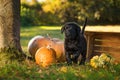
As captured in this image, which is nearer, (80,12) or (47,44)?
(47,44)

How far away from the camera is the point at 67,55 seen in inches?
314

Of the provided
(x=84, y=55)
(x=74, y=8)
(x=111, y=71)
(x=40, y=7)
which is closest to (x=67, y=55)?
(x=84, y=55)

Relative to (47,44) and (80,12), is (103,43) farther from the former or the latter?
(80,12)

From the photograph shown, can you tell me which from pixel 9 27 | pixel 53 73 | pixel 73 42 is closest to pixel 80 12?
pixel 9 27

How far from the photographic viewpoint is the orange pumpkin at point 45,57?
26.6ft

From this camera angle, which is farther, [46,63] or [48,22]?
[48,22]

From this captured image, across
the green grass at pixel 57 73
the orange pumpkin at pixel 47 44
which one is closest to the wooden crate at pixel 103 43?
the orange pumpkin at pixel 47 44

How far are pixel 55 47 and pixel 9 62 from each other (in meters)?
1.45

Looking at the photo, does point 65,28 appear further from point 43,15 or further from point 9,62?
point 43,15

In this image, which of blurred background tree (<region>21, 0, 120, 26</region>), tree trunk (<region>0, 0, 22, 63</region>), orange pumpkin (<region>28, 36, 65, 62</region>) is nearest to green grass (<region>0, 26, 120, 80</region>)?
tree trunk (<region>0, 0, 22, 63</region>)

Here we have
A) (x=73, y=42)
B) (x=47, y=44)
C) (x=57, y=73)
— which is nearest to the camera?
(x=57, y=73)

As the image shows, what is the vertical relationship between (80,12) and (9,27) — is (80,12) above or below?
below

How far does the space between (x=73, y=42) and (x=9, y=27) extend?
139 cm

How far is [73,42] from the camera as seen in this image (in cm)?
783
